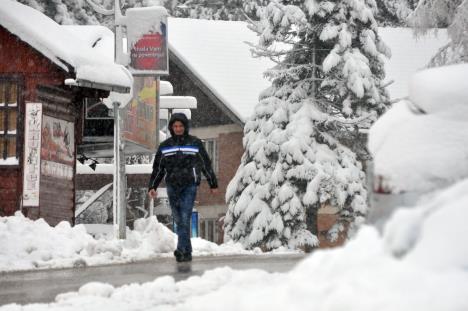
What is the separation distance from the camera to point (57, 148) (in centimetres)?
2133

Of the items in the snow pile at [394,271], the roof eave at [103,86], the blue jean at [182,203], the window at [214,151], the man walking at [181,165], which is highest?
the snow pile at [394,271]

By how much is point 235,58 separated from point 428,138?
3467 cm

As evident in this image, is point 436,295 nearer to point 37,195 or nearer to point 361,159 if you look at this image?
point 37,195

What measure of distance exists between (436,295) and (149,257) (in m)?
11.9

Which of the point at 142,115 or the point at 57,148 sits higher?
the point at 142,115

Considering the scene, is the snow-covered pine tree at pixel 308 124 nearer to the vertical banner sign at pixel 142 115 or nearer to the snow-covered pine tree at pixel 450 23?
the vertical banner sign at pixel 142 115

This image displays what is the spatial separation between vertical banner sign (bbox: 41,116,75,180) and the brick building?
18mm

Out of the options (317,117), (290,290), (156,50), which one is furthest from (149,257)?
(317,117)

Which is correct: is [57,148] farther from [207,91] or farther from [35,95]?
[207,91]

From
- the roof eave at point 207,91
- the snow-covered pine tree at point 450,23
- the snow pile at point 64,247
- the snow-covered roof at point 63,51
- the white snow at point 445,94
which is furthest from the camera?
the roof eave at point 207,91

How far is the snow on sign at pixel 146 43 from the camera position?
2135cm

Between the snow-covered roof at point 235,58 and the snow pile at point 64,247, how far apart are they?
63.8 feet

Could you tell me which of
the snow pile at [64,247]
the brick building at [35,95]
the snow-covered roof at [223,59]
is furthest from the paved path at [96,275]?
the snow-covered roof at [223,59]

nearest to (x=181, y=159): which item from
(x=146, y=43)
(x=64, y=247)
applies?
(x=64, y=247)
